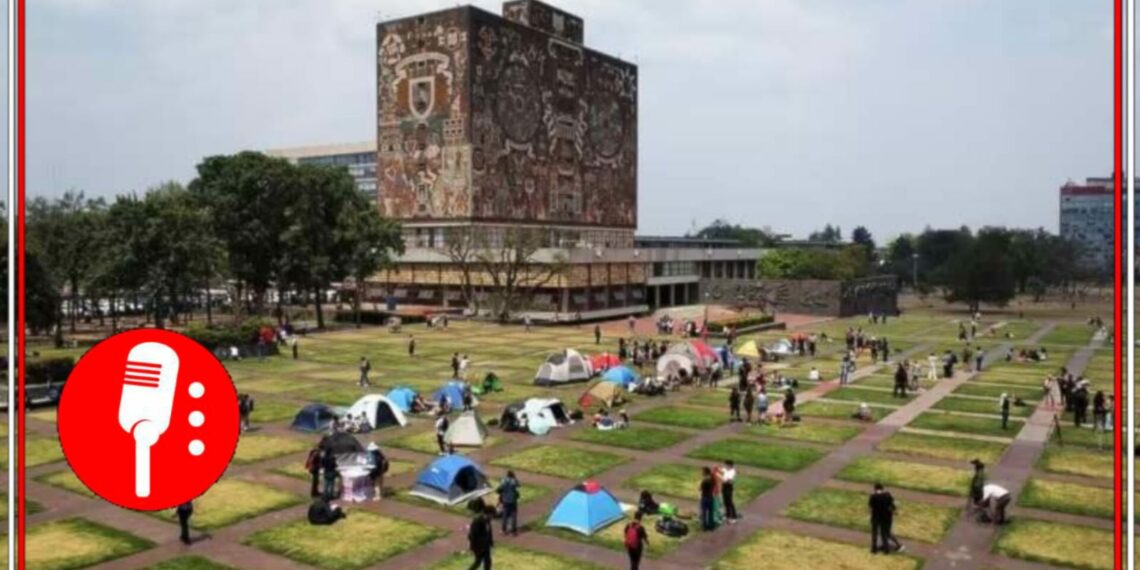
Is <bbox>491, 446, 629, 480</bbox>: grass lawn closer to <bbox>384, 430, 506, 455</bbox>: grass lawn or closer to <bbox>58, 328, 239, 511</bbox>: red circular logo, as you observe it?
<bbox>384, 430, 506, 455</bbox>: grass lawn

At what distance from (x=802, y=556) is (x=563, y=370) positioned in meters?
24.0

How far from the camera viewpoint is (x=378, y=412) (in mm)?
30766

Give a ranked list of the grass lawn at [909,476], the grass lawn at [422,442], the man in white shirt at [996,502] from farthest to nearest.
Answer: the grass lawn at [422,442] → the grass lawn at [909,476] → the man in white shirt at [996,502]

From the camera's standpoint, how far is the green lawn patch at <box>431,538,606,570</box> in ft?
58.1

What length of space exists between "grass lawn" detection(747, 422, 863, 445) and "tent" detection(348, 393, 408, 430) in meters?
12.1

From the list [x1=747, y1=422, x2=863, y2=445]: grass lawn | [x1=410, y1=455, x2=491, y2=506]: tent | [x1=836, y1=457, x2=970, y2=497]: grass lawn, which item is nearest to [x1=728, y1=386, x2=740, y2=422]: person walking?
[x1=747, y1=422, x2=863, y2=445]: grass lawn

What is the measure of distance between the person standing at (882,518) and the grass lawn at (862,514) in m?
1.26

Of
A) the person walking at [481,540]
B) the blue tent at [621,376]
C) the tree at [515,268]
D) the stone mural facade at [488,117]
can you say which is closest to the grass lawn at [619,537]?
the person walking at [481,540]

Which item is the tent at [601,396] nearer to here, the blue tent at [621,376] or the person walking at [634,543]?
the blue tent at [621,376]

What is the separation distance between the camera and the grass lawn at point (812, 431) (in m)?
29.9

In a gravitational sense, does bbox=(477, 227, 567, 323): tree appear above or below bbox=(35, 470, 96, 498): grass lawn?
above

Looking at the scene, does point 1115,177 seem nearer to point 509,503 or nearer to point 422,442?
point 509,503

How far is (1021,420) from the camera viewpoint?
3325 cm

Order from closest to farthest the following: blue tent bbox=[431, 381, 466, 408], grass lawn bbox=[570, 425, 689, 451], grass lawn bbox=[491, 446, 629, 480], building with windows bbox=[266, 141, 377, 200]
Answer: grass lawn bbox=[491, 446, 629, 480] < grass lawn bbox=[570, 425, 689, 451] < blue tent bbox=[431, 381, 466, 408] < building with windows bbox=[266, 141, 377, 200]
